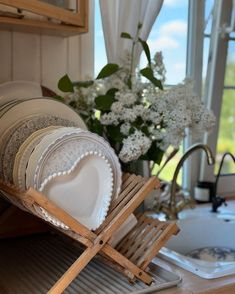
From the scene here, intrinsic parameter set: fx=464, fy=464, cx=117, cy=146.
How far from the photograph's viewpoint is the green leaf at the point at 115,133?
1329mm

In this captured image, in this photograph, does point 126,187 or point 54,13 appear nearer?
point 126,187

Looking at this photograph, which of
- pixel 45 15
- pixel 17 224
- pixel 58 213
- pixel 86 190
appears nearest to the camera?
pixel 58 213

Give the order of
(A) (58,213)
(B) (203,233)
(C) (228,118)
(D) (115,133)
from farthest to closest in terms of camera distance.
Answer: (C) (228,118), (B) (203,233), (D) (115,133), (A) (58,213)

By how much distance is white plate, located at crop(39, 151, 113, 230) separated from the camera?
1.00m

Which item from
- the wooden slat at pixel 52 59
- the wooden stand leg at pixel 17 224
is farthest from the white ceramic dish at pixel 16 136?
the wooden slat at pixel 52 59

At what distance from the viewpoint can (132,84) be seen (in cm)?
143

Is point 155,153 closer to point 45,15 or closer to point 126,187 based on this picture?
point 126,187

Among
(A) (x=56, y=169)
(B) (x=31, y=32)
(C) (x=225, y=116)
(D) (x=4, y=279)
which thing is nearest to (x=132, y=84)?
(B) (x=31, y=32)

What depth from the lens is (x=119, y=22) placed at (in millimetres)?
1543

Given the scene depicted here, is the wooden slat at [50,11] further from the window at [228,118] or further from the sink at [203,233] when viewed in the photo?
the window at [228,118]

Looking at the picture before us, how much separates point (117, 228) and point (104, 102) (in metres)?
0.48

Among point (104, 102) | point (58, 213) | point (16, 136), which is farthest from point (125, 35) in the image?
point (58, 213)

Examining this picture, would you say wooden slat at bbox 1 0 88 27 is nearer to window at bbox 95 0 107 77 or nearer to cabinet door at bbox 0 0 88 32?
cabinet door at bbox 0 0 88 32

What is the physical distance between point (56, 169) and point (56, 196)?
0.21 ft
